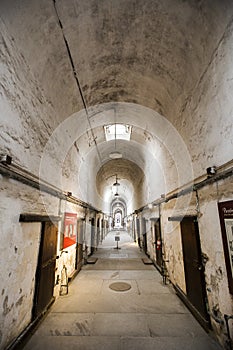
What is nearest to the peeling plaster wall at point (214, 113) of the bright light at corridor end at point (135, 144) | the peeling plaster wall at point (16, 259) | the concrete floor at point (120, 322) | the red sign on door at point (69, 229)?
the bright light at corridor end at point (135, 144)

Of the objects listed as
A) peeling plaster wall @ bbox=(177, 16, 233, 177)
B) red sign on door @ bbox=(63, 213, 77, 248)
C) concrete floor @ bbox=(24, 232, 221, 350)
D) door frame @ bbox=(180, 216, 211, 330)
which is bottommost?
concrete floor @ bbox=(24, 232, 221, 350)

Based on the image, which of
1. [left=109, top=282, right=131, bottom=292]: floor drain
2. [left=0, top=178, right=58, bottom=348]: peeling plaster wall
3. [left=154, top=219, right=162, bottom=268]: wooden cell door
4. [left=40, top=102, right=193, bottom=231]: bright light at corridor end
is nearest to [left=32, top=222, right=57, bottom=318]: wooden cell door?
[left=0, top=178, right=58, bottom=348]: peeling plaster wall

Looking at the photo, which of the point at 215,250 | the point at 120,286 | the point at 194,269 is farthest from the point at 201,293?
the point at 120,286

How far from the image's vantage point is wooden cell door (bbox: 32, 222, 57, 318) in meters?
3.44

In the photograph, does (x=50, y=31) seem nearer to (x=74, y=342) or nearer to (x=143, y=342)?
(x=74, y=342)

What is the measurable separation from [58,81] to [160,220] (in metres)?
6.13

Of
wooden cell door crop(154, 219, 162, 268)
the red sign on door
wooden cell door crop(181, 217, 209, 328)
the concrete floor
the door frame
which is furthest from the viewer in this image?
wooden cell door crop(154, 219, 162, 268)

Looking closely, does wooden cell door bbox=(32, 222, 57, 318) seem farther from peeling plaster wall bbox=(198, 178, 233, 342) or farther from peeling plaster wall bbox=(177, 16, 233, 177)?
peeling plaster wall bbox=(177, 16, 233, 177)

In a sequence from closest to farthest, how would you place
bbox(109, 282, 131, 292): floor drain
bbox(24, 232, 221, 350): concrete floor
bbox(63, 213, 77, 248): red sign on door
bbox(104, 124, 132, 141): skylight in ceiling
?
bbox(24, 232, 221, 350): concrete floor
bbox(109, 282, 131, 292): floor drain
bbox(63, 213, 77, 248): red sign on door
bbox(104, 124, 132, 141): skylight in ceiling

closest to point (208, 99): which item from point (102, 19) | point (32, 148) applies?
point (102, 19)

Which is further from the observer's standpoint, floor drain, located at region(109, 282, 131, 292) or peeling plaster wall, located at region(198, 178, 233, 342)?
floor drain, located at region(109, 282, 131, 292)

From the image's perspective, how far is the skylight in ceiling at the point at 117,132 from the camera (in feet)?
26.2

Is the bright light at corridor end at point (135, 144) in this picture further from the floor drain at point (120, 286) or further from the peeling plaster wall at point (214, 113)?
the floor drain at point (120, 286)

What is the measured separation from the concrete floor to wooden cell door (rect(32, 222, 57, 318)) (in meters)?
0.35
